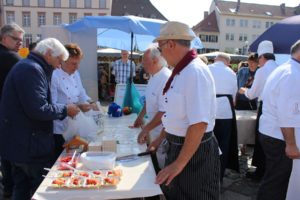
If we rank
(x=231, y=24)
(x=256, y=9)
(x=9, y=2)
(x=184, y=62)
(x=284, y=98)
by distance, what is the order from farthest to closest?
(x=256, y=9) → (x=231, y=24) → (x=9, y=2) → (x=284, y=98) → (x=184, y=62)

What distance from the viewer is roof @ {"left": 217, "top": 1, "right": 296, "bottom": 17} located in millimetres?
50906

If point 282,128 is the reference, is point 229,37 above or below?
above

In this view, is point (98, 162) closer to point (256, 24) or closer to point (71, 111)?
point (71, 111)

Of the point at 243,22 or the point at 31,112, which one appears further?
the point at 243,22

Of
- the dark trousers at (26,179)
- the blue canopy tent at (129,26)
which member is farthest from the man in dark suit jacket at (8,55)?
the blue canopy tent at (129,26)

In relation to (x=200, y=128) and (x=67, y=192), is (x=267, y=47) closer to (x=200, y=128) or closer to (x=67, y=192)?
(x=200, y=128)

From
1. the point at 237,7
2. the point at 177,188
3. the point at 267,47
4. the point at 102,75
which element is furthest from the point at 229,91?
the point at 237,7

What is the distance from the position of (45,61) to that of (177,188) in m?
1.28

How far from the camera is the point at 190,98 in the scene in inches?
67.8

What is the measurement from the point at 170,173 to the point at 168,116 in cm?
34

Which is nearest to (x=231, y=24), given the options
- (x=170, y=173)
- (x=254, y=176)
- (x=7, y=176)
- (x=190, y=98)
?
(x=254, y=176)

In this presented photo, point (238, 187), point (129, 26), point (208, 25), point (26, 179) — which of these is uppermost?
point (208, 25)

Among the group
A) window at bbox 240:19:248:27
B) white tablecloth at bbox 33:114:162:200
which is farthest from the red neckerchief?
window at bbox 240:19:248:27

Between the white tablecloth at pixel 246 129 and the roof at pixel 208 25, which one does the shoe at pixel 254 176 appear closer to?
the white tablecloth at pixel 246 129
